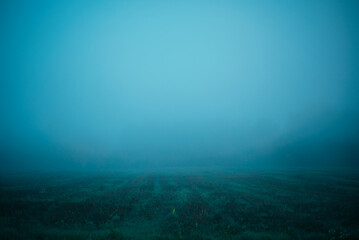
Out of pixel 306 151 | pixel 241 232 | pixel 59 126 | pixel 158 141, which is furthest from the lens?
pixel 59 126

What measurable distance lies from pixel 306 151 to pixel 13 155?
18911 cm

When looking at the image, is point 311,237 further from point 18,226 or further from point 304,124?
point 304,124

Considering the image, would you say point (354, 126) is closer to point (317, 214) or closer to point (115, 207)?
point (317, 214)

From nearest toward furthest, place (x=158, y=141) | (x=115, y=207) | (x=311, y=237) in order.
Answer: (x=311, y=237) → (x=115, y=207) → (x=158, y=141)

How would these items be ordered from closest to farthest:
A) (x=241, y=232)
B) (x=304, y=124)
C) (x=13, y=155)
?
1. (x=241, y=232)
2. (x=13, y=155)
3. (x=304, y=124)

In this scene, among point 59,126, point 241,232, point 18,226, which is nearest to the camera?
point 241,232

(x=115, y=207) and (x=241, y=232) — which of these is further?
(x=115, y=207)

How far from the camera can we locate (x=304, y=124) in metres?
118

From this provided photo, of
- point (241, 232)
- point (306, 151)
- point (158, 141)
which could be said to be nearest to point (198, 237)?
point (241, 232)

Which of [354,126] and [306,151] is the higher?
[354,126]

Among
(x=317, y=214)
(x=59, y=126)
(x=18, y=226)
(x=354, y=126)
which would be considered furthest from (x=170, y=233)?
(x=59, y=126)

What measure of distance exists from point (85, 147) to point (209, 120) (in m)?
118

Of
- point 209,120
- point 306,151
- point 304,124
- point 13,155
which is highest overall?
point 209,120

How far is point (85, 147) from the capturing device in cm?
13388
